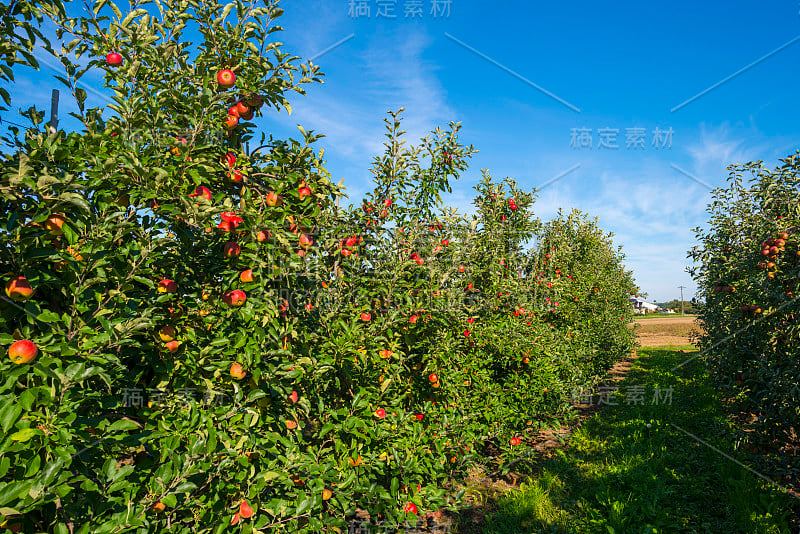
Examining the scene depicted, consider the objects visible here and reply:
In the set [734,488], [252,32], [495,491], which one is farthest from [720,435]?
[252,32]

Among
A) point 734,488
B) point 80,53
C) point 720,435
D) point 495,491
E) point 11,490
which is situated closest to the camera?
point 11,490

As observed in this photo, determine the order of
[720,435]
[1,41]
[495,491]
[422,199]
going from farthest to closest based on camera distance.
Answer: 1. [720,435]
2. [495,491]
3. [422,199]
4. [1,41]

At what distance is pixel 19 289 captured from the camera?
4.51ft

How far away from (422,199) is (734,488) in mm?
5037

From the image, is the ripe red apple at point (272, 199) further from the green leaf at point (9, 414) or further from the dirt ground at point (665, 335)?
the dirt ground at point (665, 335)

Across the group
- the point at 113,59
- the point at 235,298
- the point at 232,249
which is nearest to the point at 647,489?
the point at 235,298

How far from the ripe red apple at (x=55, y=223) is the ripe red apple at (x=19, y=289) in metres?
0.21

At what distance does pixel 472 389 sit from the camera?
4.93 meters

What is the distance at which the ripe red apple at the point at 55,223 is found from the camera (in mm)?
1504

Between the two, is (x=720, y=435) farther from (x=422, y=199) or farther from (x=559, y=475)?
(x=422, y=199)

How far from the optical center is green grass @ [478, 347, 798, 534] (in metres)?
4.12

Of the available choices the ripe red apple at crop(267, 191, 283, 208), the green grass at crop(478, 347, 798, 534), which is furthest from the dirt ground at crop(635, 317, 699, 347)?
the ripe red apple at crop(267, 191, 283, 208)

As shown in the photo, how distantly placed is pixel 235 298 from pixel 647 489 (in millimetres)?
5329

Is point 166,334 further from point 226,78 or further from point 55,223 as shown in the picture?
point 226,78
